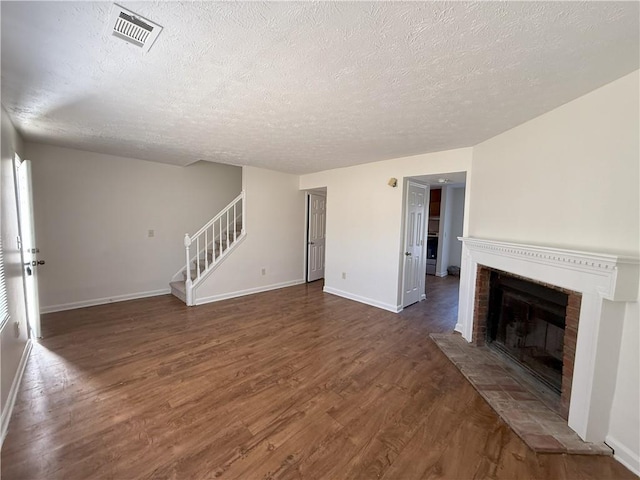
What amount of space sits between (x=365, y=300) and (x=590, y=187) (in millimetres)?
3296

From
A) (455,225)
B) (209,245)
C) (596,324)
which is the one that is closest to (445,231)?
(455,225)

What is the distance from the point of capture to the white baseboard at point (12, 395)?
5.70 ft

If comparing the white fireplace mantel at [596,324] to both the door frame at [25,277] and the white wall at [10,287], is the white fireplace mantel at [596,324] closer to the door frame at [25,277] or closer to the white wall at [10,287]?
the white wall at [10,287]

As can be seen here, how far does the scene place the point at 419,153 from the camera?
3707mm

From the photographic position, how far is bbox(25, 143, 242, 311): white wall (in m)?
3.83

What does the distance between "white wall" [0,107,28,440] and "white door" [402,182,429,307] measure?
4351mm

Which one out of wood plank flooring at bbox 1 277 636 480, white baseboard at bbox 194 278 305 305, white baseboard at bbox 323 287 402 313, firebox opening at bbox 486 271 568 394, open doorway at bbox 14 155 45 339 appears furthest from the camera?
white baseboard at bbox 194 278 305 305

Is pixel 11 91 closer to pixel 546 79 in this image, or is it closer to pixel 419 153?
pixel 546 79

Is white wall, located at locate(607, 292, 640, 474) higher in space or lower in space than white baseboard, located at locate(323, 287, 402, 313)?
higher

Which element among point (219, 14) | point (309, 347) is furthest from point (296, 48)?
point (309, 347)

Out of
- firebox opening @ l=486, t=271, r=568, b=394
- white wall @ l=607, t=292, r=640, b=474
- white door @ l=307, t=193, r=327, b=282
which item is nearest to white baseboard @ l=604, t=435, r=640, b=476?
white wall @ l=607, t=292, r=640, b=474

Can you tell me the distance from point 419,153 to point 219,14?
3.11m

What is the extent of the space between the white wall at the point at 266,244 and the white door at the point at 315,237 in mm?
182

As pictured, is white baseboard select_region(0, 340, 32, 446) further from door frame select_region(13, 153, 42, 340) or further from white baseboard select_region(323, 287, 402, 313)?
white baseboard select_region(323, 287, 402, 313)
